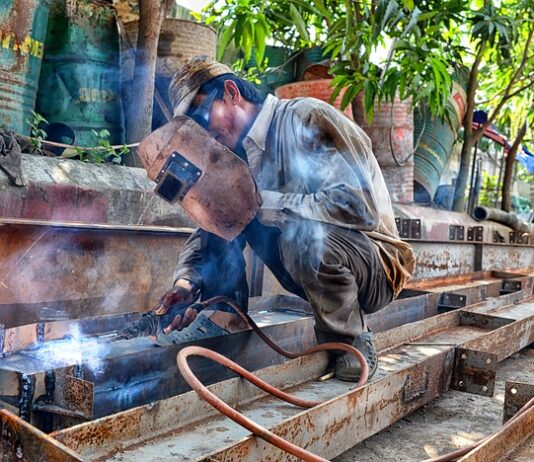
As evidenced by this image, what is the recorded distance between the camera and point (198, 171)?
2264 mm

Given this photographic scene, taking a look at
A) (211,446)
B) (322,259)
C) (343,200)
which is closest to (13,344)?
(211,446)

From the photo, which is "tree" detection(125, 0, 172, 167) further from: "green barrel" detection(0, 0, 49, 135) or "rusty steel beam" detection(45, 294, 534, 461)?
"rusty steel beam" detection(45, 294, 534, 461)

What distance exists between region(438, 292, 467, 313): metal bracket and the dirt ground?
0.90m

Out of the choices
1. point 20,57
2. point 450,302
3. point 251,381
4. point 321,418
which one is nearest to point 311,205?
point 251,381

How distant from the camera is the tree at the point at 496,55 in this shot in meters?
5.65

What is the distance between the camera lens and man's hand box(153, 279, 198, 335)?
2.34 meters

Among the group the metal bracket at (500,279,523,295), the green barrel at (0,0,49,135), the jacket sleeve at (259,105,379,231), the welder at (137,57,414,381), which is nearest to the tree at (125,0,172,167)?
the green barrel at (0,0,49,135)

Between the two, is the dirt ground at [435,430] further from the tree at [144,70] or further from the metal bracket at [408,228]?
the tree at [144,70]

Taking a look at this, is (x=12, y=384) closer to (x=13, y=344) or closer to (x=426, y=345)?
(x=13, y=344)

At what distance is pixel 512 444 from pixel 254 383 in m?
0.78

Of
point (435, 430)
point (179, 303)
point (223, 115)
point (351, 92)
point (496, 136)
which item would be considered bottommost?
point (435, 430)

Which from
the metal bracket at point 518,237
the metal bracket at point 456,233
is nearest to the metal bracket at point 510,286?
the metal bracket at point 456,233

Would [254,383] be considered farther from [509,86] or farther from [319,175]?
[509,86]

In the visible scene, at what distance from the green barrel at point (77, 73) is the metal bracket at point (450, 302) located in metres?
2.87
